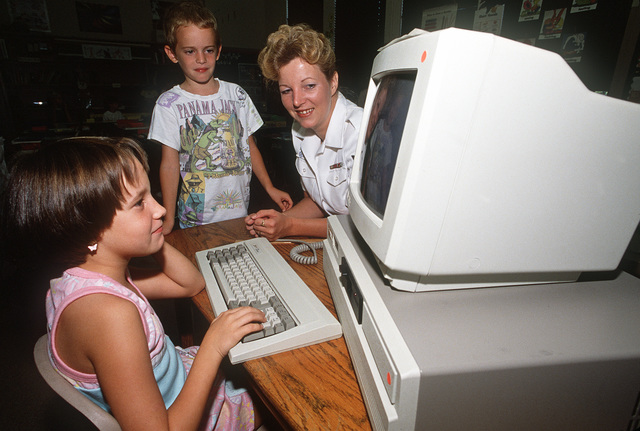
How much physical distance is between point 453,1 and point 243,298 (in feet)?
6.49

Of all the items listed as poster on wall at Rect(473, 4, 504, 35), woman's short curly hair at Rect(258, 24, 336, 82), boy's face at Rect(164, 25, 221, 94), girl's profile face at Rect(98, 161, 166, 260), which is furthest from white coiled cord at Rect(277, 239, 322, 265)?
poster on wall at Rect(473, 4, 504, 35)

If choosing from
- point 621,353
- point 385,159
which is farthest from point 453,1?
point 621,353

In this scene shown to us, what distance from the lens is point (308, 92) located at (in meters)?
1.33

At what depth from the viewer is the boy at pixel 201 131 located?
154 centimetres

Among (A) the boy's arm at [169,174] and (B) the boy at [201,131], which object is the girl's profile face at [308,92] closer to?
(B) the boy at [201,131]

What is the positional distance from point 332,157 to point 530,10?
1046 millimetres

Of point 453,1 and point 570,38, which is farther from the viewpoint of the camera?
point 453,1

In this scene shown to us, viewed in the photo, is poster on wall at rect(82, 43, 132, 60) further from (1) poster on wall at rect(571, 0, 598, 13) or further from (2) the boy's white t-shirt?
(1) poster on wall at rect(571, 0, 598, 13)

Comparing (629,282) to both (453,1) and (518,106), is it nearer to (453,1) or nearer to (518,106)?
(518,106)

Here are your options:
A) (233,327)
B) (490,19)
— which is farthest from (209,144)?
(490,19)

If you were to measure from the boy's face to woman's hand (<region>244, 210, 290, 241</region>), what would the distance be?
80 cm

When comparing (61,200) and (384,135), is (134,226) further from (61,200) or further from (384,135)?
(384,135)

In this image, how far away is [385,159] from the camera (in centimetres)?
64

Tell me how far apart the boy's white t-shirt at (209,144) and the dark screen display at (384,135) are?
109 centimetres
